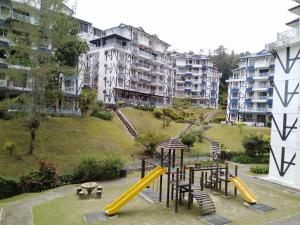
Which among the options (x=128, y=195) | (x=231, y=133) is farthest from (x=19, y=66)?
(x=231, y=133)

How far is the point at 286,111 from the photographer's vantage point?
2542 centimetres

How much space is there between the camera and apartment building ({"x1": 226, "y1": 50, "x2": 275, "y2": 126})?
58.8 metres

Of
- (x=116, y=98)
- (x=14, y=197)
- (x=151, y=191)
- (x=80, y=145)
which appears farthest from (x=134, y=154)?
(x=116, y=98)

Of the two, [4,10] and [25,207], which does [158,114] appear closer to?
[4,10]

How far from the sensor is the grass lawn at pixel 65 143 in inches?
1002

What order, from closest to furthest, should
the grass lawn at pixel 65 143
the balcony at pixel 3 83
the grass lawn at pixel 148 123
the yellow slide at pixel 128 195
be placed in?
the yellow slide at pixel 128 195, the grass lawn at pixel 65 143, the balcony at pixel 3 83, the grass lawn at pixel 148 123

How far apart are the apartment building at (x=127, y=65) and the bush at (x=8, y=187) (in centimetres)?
3491

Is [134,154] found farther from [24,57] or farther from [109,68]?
[109,68]

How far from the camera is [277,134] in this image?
26.1 meters

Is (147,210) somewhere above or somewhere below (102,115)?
below

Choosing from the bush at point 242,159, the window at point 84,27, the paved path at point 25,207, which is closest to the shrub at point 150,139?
the paved path at point 25,207

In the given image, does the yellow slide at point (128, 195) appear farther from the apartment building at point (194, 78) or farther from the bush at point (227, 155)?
the apartment building at point (194, 78)

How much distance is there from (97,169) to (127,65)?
3827 cm

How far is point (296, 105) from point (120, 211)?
17.9 m
